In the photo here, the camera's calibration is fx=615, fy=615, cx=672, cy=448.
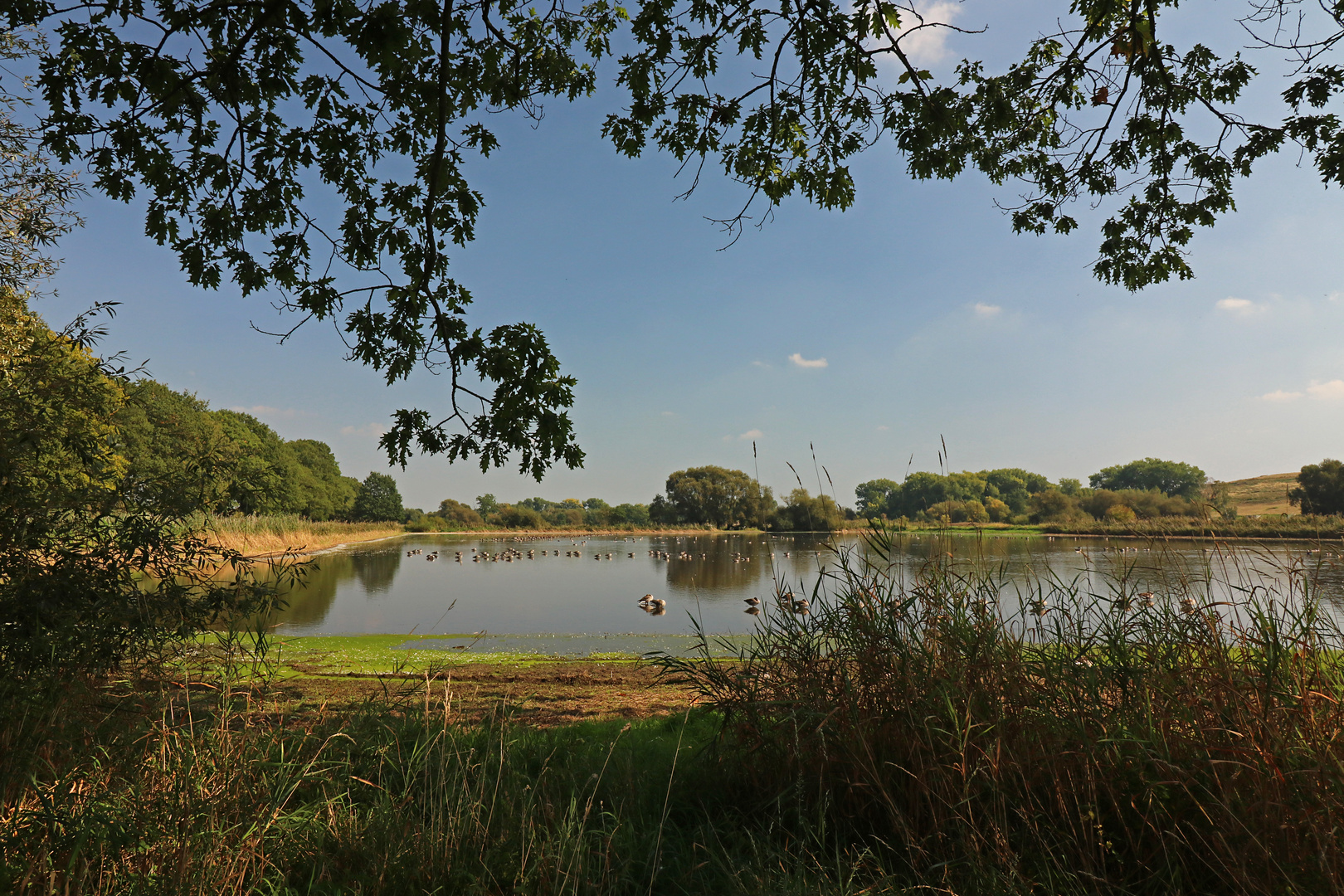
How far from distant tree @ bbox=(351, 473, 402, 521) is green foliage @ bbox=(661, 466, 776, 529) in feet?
80.6

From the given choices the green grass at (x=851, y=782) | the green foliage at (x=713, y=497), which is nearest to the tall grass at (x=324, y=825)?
the green grass at (x=851, y=782)

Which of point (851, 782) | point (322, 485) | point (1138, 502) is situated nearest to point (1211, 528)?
point (851, 782)

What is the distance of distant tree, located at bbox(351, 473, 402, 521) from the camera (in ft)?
186

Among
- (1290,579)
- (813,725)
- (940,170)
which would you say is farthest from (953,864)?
(940,170)

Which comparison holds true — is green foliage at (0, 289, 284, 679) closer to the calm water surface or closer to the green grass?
the green grass

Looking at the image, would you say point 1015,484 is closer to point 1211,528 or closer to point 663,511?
point 663,511

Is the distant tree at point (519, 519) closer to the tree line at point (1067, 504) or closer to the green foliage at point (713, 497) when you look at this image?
the green foliage at point (713, 497)

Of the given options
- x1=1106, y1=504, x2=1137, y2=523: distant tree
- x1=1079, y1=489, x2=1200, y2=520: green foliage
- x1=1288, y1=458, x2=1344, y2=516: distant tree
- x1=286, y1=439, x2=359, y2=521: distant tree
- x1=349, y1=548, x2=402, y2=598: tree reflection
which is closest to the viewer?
x1=1106, y1=504, x2=1137, y2=523: distant tree

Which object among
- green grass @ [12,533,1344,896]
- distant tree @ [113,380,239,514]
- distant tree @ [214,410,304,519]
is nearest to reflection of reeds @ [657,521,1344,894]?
green grass @ [12,533,1344,896]

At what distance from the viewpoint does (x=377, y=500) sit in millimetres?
56875

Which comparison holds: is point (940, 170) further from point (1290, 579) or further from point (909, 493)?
point (909, 493)

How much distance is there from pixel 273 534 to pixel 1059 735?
26.0 meters

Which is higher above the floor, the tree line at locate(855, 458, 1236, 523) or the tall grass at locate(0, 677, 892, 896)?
the tree line at locate(855, 458, 1236, 523)

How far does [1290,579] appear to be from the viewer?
2.64m
